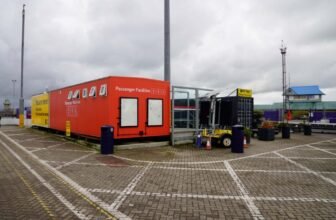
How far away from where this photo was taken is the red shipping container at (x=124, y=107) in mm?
12846

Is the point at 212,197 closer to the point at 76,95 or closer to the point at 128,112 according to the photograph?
the point at 128,112

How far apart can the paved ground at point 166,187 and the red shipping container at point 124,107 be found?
2781mm

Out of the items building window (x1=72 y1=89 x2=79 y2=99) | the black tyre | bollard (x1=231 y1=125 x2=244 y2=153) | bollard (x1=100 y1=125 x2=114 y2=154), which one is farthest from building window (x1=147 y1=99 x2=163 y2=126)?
building window (x1=72 y1=89 x2=79 y2=99)

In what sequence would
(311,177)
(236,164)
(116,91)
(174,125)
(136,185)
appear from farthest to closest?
(174,125) < (116,91) < (236,164) < (311,177) < (136,185)

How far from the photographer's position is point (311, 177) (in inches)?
304

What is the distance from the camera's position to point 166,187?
6.57 m

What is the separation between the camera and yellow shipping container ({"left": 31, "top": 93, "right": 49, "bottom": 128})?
22.8 metres

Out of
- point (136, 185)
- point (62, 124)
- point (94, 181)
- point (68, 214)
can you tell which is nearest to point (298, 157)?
point (136, 185)

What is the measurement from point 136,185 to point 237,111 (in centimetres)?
1441

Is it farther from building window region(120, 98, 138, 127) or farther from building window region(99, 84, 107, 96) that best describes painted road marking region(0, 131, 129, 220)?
building window region(99, 84, 107, 96)

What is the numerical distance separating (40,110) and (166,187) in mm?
21871

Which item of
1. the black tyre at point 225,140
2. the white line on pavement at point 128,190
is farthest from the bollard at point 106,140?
the black tyre at point 225,140

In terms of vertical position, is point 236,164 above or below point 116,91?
below

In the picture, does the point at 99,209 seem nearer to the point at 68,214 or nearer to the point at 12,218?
the point at 68,214
